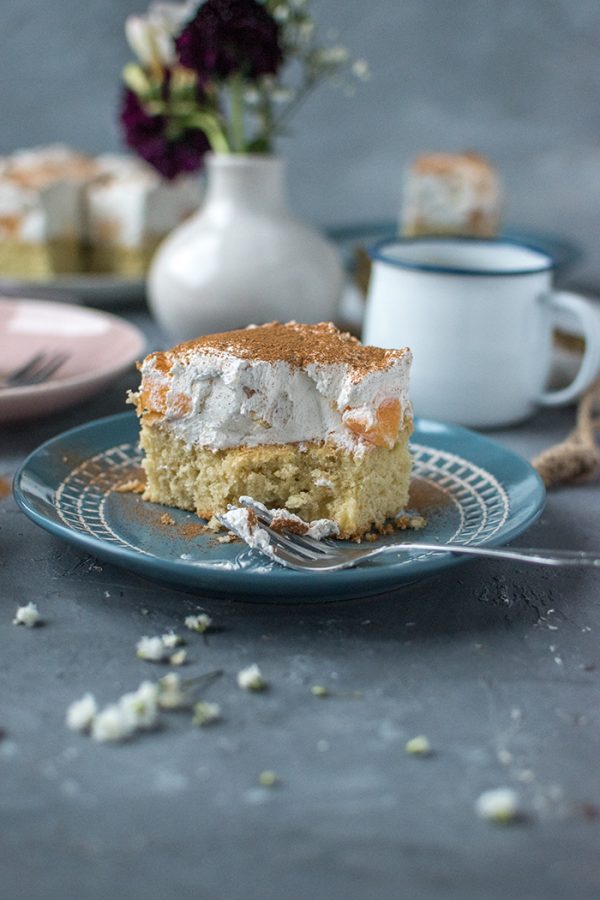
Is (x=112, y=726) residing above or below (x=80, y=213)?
below

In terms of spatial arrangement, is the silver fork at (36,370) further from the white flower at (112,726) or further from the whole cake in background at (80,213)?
the white flower at (112,726)

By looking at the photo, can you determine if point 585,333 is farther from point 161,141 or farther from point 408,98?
point 408,98

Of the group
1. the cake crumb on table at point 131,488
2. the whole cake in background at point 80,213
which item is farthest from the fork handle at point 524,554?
the whole cake in background at point 80,213

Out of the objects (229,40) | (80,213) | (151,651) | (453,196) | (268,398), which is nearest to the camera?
(151,651)

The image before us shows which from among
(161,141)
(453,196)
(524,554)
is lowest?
(524,554)

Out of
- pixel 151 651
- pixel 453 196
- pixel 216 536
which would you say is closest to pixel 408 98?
pixel 453 196

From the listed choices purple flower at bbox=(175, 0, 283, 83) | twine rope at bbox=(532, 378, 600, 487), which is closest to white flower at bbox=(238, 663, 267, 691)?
twine rope at bbox=(532, 378, 600, 487)
